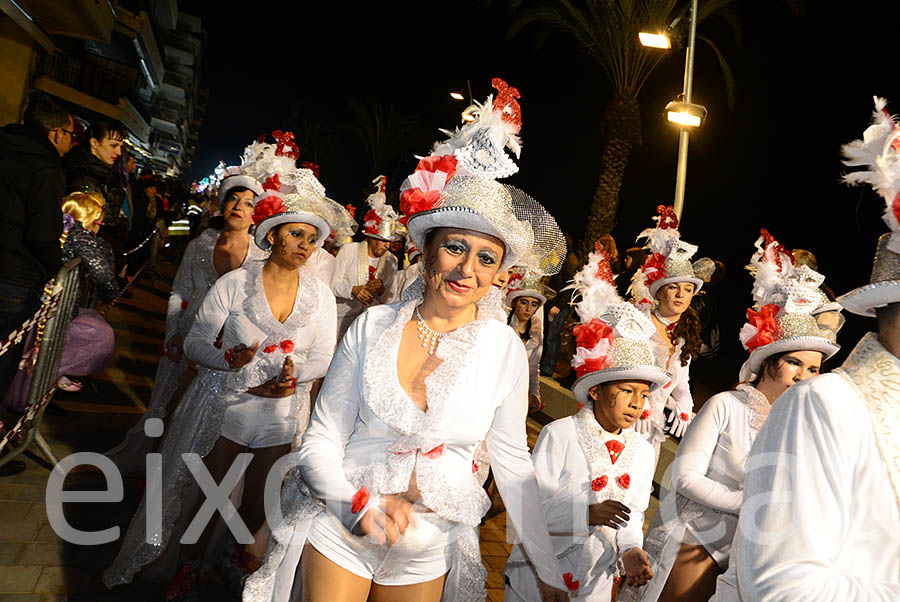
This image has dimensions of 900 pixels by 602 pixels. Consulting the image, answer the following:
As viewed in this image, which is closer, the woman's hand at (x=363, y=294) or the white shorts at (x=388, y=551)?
the white shorts at (x=388, y=551)

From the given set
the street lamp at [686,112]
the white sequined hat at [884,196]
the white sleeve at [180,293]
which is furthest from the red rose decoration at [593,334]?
the street lamp at [686,112]

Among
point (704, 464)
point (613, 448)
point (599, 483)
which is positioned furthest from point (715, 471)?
point (599, 483)

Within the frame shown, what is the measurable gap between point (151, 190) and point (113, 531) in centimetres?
1251

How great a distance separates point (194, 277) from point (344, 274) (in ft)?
9.80

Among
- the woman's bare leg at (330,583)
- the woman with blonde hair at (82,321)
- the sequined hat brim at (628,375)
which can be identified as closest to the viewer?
the woman's bare leg at (330,583)

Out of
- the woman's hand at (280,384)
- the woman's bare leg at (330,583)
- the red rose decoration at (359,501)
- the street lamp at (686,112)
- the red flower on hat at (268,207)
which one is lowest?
the woman's bare leg at (330,583)

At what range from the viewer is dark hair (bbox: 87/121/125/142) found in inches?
284

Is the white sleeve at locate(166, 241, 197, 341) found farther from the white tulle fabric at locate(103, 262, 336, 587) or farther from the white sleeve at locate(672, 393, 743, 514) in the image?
the white sleeve at locate(672, 393, 743, 514)

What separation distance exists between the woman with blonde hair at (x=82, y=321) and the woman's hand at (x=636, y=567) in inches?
170

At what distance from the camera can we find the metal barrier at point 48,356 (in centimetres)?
487

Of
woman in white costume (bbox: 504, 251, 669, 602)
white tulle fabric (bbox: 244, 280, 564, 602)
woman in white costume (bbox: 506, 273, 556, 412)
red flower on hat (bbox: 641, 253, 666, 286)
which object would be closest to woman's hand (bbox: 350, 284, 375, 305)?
woman in white costume (bbox: 506, 273, 556, 412)

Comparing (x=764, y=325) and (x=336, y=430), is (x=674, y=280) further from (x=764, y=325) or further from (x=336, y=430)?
(x=336, y=430)

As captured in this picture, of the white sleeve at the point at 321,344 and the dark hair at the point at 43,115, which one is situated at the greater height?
the dark hair at the point at 43,115

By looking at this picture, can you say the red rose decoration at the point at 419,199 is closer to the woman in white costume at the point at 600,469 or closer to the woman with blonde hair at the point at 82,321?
the woman in white costume at the point at 600,469
